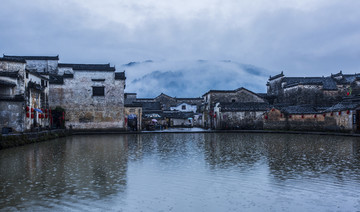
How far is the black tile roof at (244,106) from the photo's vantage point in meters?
45.3

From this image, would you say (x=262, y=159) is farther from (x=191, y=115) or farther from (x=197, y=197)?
(x=191, y=115)

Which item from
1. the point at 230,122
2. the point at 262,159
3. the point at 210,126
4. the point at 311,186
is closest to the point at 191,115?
the point at 210,126

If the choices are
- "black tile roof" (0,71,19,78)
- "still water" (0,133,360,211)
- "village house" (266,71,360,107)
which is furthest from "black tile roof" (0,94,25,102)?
"village house" (266,71,360,107)

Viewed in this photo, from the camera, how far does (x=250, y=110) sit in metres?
45.2

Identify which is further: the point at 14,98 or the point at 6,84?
the point at 14,98

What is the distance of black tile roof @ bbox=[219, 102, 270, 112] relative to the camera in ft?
149

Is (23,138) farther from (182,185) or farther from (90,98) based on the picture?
(90,98)

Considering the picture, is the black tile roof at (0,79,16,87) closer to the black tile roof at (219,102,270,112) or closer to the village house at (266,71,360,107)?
the black tile roof at (219,102,270,112)

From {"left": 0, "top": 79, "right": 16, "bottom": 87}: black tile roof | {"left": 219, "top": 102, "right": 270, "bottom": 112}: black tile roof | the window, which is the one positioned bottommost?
{"left": 219, "top": 102, "right": 270, "bottom": 112}: black tile roof

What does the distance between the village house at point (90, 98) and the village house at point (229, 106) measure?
45.4 ft

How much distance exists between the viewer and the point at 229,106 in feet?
151

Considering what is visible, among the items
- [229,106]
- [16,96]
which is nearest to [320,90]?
[229,106]

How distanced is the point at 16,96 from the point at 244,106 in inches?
1159

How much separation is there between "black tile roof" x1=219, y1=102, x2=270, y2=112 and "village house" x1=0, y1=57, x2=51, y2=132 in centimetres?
2417
